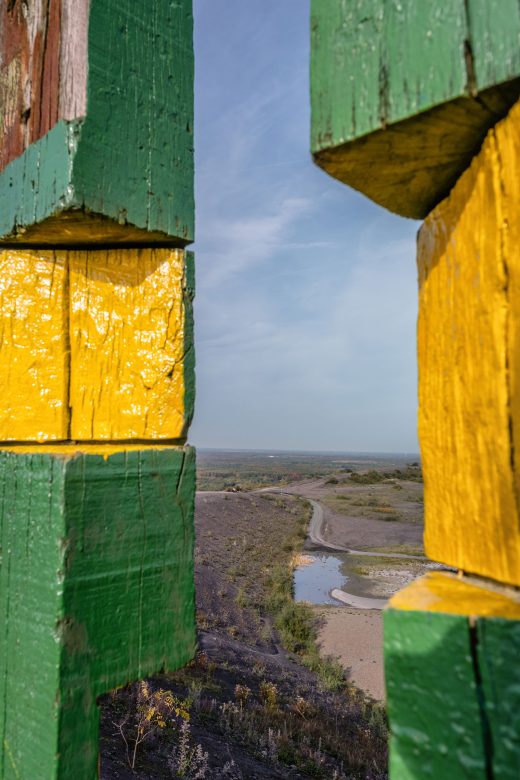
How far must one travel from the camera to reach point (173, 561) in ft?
4.40

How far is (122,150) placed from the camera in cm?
132

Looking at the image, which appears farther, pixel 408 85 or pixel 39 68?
pixel 39 68

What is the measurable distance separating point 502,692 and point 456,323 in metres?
0.45

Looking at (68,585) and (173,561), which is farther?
(173,561)

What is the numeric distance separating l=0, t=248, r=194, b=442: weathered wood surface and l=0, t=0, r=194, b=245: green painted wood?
0.28ft

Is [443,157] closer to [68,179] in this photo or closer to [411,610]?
[411,610]

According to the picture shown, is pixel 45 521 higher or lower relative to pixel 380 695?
higher

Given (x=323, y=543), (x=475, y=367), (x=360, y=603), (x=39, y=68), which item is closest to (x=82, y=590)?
(x=475, y=367)

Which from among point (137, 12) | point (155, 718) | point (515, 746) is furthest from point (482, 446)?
point (155, 718)

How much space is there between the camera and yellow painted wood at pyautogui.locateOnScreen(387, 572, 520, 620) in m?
0.65

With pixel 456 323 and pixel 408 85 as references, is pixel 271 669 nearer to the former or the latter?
pixel 456 323

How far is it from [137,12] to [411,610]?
151cm

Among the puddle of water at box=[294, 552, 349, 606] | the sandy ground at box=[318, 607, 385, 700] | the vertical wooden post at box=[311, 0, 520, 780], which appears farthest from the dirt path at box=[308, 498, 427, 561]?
the vertical wooden post at box=[311, 0, 520, 780]

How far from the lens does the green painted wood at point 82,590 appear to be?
3.76 ft
